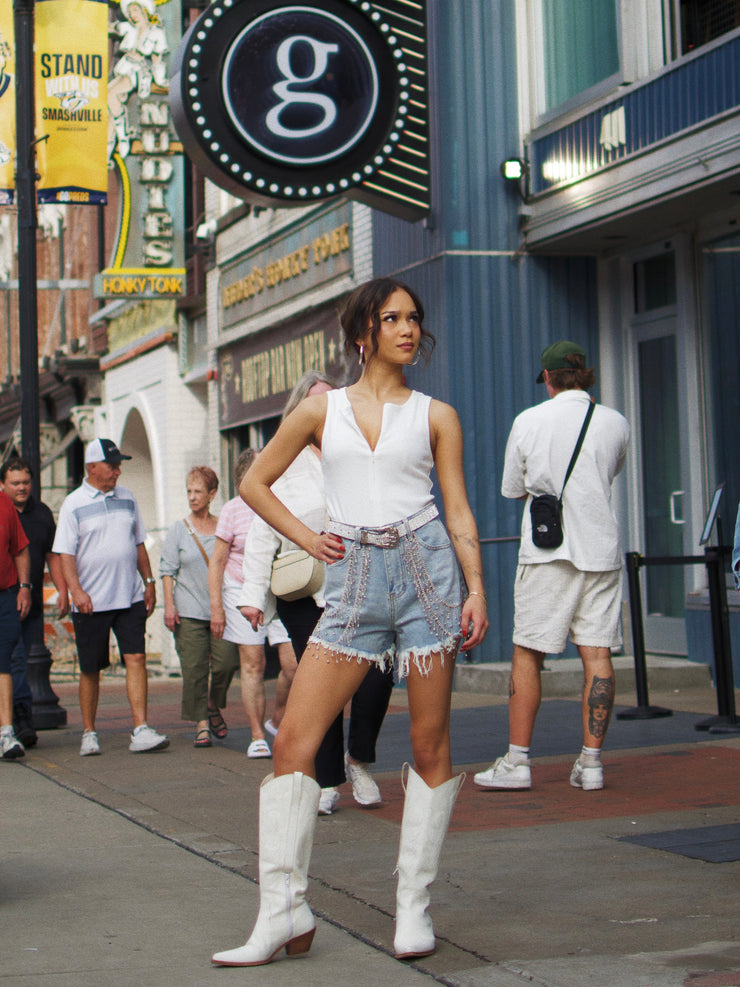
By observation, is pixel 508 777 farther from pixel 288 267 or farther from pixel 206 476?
pixel 288 267

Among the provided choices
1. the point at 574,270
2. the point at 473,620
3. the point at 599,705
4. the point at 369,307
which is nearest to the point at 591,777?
the point at 599,705

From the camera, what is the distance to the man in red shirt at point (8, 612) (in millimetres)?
8578

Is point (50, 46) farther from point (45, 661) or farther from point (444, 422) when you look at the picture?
point (444, 422)

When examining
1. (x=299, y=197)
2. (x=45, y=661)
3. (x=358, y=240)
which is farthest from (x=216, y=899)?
(x=358, y=240)

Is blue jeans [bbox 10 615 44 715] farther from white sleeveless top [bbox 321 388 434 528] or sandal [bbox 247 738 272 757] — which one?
white sleeveless top [bbox 321 388 434 528]

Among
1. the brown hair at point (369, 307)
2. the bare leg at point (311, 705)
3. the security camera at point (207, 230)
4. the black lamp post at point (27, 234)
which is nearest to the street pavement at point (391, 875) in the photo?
the bare leg at point (311, 705)

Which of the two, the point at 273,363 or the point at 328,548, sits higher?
the point at 273,363

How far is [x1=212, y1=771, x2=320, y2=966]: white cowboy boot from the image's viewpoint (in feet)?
13.4

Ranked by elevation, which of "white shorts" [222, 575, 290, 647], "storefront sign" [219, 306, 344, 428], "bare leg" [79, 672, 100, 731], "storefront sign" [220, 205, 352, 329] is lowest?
"bare leg" [79, 672, 100, 731]

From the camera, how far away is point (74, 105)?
44.0ft

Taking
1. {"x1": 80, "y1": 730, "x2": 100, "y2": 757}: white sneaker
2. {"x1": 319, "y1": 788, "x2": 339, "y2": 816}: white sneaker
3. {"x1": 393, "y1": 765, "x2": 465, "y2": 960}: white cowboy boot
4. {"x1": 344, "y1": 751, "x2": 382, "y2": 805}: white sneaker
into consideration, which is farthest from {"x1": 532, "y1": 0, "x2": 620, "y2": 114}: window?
{"x1": 393, "y1": 765, "x2": 465, "y2": 960}: white cowboy boot

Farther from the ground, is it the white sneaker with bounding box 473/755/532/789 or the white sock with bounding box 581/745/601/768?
the white sock with bounding box 581/745/601/768

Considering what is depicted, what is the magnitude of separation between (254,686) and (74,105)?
695 cm

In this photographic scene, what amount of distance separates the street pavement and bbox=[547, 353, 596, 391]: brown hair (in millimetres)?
1833
